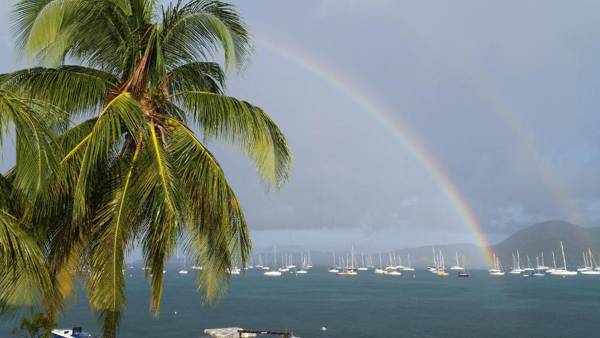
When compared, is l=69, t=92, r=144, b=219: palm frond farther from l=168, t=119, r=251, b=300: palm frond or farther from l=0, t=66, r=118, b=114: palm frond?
l=0, t=66, r=118, b=114: palm frond

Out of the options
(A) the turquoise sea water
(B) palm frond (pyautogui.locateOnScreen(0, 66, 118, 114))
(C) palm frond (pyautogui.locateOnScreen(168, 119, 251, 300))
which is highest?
(B) palm frond (pyautogui.locateOnScreen(0, 66, 118, 114))

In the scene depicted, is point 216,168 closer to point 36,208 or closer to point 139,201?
point 139,201

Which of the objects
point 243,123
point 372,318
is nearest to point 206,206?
point 243,123

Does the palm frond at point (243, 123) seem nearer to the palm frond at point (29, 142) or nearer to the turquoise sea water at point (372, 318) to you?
the palm frond at point (29, 142)

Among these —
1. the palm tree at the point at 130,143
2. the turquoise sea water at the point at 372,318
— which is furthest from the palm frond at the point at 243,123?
the turquoise sea water at the point at 372,318

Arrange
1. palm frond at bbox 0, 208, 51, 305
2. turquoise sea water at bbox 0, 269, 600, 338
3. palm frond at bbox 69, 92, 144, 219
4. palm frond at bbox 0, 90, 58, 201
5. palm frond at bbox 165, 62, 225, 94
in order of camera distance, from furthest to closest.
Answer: turquoise sea water at bbox 0, 269, 600, 338 < palm frond at bbox 165, 62, 225, 94 < palm frond at bbox 69, 92, 144, 219 < palm frond at bbox 0, 208, 51, 305 < palm frond at bbox 0, 90, 58, 201

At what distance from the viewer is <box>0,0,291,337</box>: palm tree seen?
933 centimetres

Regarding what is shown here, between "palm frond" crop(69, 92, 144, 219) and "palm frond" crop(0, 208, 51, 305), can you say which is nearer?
"palm frond" crop(0, 208, 51, 305)

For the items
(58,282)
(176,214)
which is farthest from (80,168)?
(58,282)

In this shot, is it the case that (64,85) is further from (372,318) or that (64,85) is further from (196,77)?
(372,318)

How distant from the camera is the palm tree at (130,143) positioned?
9.33 metres

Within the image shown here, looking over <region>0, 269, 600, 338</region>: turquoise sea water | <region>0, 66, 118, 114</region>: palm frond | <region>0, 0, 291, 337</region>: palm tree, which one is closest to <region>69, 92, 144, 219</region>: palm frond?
<region>0, 0, 291, 337</region>: palm tree

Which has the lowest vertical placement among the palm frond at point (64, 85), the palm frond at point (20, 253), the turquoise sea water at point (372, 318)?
the turquoise sea water at point (372, 318)

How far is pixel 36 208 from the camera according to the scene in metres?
9.45
